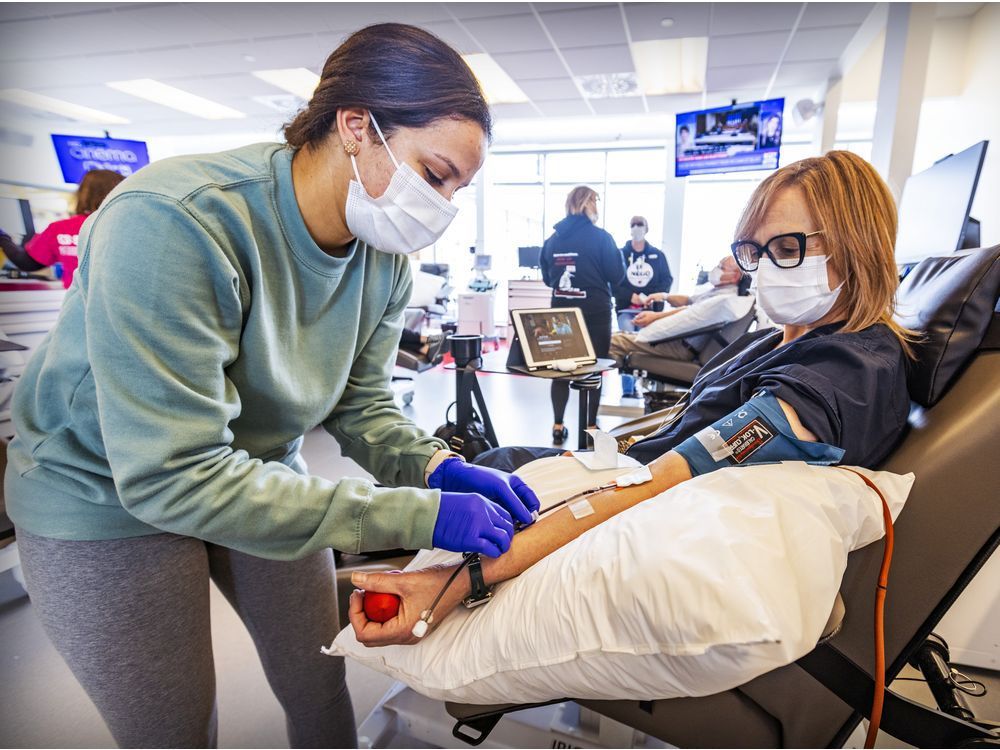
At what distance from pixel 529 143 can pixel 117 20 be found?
5822 mm

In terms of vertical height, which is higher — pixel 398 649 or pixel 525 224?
pixel 525 224

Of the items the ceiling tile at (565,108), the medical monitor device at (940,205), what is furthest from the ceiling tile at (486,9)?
the medical monitor device at (940,205)

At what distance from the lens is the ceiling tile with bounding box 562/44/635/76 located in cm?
486

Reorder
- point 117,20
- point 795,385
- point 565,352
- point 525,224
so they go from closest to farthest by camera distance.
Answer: point 795,385, point 565,352, point 117,20, point 525,224

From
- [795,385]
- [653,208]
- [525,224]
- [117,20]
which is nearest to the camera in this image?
[795,385]

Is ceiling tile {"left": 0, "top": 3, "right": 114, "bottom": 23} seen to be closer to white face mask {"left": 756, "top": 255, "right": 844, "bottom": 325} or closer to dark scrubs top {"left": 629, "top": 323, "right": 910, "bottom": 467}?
white face mask {"left": 756, "top": 255, "right": 844, "bottom": 325}

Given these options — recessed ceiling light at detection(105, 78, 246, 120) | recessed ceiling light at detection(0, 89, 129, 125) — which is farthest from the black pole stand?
recessed ceiling light at detection(0, 89, 129, 125)

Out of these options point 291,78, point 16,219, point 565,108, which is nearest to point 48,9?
point 291,78

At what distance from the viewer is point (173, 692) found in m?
0.76

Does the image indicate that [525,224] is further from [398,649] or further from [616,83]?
[398,649]

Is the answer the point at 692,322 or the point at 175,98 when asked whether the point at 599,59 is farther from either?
the point at 175,98

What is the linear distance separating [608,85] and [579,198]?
307 cm

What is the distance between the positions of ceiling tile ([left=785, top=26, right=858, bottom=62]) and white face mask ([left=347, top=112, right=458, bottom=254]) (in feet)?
16.8

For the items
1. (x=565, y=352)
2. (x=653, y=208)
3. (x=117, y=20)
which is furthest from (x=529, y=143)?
(x=565, y=352)
